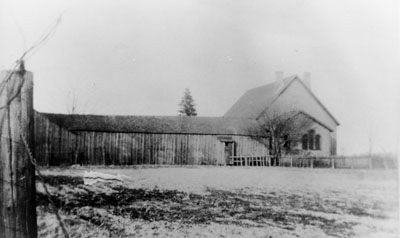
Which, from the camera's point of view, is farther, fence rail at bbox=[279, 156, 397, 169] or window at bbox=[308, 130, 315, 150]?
window at bbox=[308, 130, 315, 150]

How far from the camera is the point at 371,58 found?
6621mm

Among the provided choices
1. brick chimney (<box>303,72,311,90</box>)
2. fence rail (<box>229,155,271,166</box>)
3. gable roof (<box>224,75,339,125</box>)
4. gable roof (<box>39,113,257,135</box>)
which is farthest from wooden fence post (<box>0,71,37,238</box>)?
brick chimney (<box>303,72,311,90</box>)

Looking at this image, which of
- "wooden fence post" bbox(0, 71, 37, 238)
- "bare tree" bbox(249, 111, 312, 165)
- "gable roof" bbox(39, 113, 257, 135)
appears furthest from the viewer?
"bare tree" bbox(249, 111, 312, 165)

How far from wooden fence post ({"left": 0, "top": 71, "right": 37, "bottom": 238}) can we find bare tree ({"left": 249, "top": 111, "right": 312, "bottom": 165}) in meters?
23.5

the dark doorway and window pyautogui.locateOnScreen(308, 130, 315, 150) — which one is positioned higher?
window pyautogui.locateOnScreen(308, 130, 315, 150)

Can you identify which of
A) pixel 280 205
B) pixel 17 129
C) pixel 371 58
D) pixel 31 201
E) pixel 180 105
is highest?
pixel 180 105

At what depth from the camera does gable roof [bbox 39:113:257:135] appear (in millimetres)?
23734

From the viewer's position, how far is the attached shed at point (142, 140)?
22.9 m

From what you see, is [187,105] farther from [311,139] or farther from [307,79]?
[311,139]

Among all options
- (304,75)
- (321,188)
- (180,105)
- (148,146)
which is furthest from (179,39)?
(180,105)

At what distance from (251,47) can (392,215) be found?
4.44 meters

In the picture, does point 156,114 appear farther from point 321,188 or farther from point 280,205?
point 280,205

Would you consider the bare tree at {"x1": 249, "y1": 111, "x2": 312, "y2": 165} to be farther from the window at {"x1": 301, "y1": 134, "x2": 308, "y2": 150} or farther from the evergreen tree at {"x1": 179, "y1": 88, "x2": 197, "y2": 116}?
the evergreen tree at {"x1": 179, "y1": 88, "x2": 197, "y2": 116}

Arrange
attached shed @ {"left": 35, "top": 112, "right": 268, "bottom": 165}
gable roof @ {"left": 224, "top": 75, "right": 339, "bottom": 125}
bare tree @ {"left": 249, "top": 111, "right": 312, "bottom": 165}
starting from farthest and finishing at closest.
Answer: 1. gable roof @ {"left": 224, "top": 75, "right": 339, "bottom": 125}
2. bare tree @ {"left": 249, "top": 111, "right": 312, "bottom": 165}
3. attached shed @ {"left": 35, "top": 112, "right": 268, "bottom": 165}
